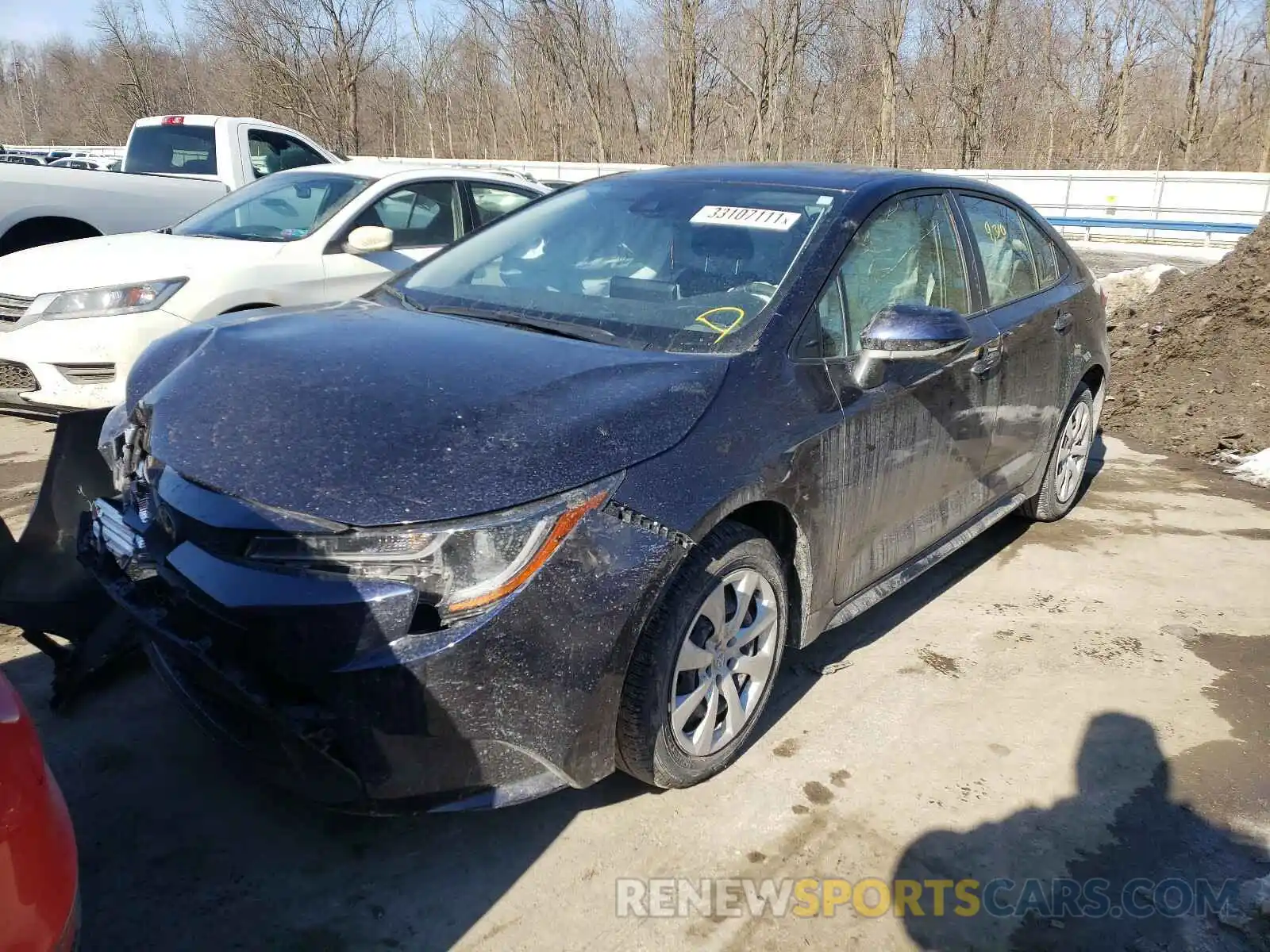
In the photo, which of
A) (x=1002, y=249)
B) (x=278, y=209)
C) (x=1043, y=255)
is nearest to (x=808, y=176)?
(x=1002, y=249)

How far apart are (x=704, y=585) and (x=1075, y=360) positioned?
2.96 metres

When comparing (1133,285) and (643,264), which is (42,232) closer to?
(643,264)

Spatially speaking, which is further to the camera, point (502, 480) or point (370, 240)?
point (370, 240)

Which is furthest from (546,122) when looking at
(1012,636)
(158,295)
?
(1012,636)

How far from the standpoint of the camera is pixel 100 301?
5.18 metres

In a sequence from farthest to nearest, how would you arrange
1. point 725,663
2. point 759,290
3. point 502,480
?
1. point 759,290
2. point 725,663
3. point 502,480

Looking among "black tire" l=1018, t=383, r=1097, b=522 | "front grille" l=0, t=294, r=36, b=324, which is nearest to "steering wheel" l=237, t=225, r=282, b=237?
"front grille" l=0, t=294, r=36, b=324

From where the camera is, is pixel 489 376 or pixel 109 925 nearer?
pixel 109 925

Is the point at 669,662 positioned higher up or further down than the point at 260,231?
further down

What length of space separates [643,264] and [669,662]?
1.49 metres

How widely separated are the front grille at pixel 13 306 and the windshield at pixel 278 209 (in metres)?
1.17

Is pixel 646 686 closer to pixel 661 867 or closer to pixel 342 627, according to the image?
pixel 661 867

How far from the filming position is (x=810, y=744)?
3.05m

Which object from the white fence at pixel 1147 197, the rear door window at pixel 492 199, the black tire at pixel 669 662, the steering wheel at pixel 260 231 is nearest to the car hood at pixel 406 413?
the black tire at pixel 669 662
